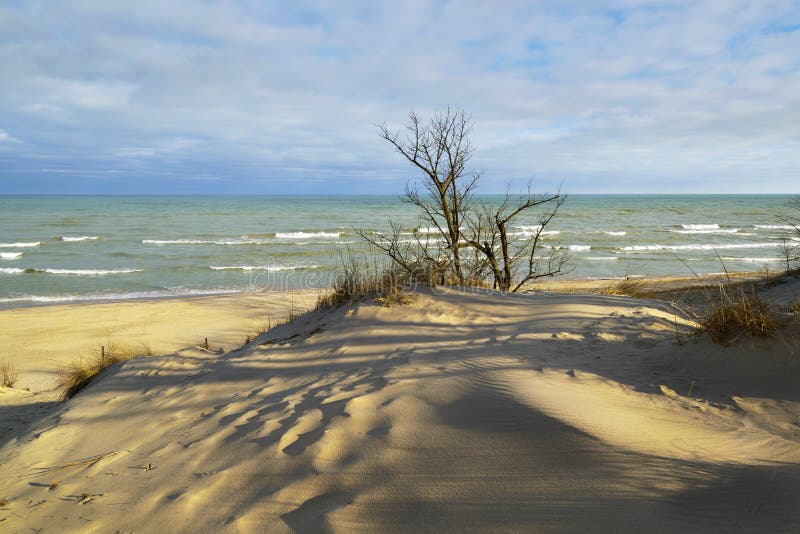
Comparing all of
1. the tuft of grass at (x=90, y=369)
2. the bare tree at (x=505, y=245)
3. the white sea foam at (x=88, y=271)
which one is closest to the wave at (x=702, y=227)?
the bare tree at (x=505, y=245)

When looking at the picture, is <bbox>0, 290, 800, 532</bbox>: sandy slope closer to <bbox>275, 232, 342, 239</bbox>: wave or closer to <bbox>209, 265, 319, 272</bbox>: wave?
<bbox>209, 265, 319, 272</bbox>: wave

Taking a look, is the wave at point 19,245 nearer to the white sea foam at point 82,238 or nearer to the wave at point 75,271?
the white sea foam at point 82,238

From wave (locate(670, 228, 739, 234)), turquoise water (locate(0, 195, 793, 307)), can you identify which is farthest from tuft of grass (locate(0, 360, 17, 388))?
wave (locate(670, 228, 739, 234))

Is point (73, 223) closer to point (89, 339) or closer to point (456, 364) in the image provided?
point (89, 339)

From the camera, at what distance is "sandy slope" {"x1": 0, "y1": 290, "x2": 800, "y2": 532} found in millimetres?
2281

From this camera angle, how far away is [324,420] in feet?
11.2

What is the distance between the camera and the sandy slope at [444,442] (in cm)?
228

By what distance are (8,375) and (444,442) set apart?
294 inches

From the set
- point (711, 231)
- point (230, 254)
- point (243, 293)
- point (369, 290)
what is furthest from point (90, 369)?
point (711, 231)

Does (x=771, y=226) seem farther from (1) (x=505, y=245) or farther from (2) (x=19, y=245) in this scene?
(2) (x=19, y=245)

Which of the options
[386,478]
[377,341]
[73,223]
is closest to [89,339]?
[377,341]

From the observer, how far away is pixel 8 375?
23.7 ft

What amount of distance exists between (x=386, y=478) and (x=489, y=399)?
99 cm

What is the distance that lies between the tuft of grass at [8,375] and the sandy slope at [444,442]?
2.73 meters
